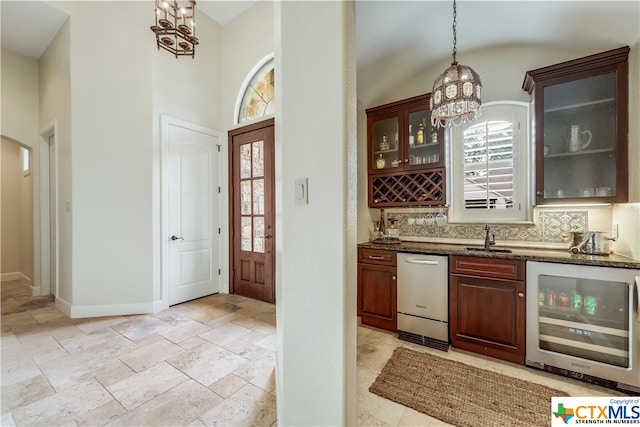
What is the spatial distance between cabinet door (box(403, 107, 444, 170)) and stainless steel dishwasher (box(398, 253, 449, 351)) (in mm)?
1071

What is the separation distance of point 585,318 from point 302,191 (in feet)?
8.07

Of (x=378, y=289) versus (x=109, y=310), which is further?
(x=109, y=310)

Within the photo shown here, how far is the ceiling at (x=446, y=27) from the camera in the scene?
201 cm

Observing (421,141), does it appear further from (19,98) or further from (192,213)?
Result: (19,98)

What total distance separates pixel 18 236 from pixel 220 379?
5938 mm

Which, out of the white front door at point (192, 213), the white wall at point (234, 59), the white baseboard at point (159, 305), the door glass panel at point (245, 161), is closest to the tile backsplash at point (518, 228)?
the door glass panel at point (245, 161)

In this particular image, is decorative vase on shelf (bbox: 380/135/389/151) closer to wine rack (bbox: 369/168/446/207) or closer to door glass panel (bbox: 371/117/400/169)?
door glass panel (bbox: 371/117/400/169)

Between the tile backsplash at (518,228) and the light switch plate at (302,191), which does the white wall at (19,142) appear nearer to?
the light switch plate at (302,191)

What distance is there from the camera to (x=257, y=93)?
13.0 ft

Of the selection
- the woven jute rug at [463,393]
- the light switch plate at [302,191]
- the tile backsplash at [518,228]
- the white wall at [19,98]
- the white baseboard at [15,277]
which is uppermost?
the white wall at [19,98]

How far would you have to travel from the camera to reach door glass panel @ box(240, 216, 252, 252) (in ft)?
A: 12.8

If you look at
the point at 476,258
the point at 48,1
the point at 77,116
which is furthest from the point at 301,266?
the point at 48,1

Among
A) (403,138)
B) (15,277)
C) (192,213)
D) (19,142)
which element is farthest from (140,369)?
(15,277)

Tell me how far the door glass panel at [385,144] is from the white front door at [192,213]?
250cm
